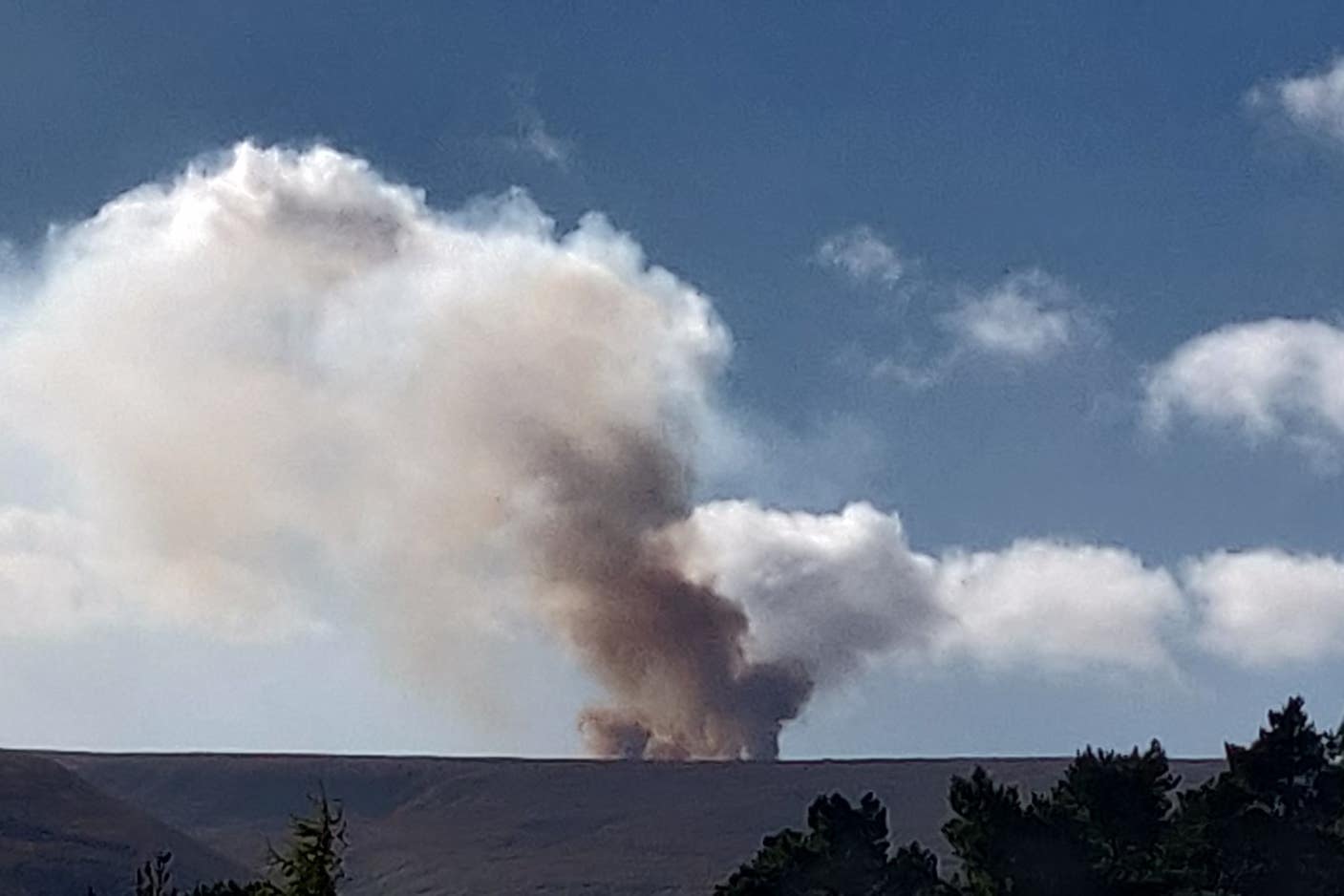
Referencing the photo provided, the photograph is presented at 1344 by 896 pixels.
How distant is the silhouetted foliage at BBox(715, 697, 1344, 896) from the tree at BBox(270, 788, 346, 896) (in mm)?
44677

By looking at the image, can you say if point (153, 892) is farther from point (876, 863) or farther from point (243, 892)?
point (876, 863)

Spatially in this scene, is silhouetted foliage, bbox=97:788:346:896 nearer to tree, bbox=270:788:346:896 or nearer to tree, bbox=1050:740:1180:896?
tree, bbox=270:788:346:896

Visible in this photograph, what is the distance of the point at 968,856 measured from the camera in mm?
68375

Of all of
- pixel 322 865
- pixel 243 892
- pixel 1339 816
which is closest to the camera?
pixel 322 865

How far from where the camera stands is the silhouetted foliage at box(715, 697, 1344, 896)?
66.9 m

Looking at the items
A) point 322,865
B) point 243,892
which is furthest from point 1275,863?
point 322,865

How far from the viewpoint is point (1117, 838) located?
228ft

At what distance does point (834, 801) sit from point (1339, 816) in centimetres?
1735

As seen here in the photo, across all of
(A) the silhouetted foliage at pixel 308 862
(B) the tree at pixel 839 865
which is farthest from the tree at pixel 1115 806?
(A) the silhouetted foliage at pixel 308 862

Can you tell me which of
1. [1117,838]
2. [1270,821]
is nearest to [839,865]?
[1117,838]

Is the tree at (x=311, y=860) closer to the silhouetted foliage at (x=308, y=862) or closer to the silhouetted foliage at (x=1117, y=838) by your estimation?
the silhouetted foliage at (x=308, y=862)

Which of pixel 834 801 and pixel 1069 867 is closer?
pixel 1069 867

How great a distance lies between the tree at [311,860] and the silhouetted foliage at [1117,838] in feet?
147

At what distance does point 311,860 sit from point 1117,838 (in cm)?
5119
